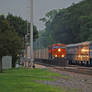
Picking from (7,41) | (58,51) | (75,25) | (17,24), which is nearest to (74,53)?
(58,51)

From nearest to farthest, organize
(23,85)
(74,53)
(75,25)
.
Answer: (23,85)
(74,53)
(75,25)

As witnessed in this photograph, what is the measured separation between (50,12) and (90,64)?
9589 cm

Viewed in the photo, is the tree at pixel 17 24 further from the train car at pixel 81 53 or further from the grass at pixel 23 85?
the grass at pixel 23 85

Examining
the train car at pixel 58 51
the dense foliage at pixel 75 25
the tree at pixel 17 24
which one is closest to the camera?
the train car at pixel 58 51

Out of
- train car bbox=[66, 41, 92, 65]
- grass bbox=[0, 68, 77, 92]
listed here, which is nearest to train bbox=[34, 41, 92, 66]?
train car bbox=[66, 41, 92, 65]

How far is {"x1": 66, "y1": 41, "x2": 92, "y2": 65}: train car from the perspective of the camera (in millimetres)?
48125

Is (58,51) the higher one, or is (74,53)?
(58,51)

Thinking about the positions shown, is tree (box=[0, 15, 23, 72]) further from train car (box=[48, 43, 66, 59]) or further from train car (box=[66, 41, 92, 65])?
train car (box=[48, 43, 66, 59])

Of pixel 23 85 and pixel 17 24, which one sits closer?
pixel 23 85

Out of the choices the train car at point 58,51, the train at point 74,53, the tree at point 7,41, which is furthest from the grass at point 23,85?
the train car at point 58,51

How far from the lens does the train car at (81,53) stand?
4812 cm

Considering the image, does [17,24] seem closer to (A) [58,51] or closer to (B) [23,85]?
(A) [58,51]

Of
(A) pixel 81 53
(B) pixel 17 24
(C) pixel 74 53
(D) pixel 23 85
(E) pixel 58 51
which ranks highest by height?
(B) pixel 17 24

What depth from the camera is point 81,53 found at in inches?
2035
